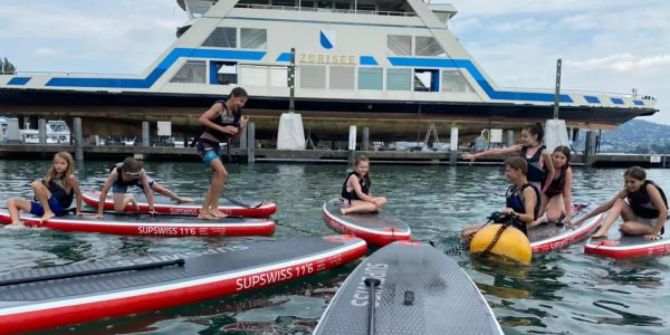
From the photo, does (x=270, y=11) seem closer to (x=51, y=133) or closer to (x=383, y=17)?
(x=383, y=17)

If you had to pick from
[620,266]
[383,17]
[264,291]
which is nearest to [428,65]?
[383,17]

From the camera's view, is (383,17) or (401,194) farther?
(383,17)

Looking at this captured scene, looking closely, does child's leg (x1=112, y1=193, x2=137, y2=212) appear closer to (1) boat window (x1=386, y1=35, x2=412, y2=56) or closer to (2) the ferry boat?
(2) the ferry boat

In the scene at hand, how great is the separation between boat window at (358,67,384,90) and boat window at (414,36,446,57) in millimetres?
2744

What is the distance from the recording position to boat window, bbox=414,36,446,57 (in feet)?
99.3

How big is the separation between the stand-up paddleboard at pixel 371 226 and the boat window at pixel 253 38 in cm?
2114

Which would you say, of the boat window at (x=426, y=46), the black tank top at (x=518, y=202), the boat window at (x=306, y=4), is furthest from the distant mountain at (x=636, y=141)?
the black tank top at (x=518, y=202)

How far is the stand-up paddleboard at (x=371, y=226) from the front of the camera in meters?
7.72

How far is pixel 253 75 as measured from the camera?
2878 centimetres

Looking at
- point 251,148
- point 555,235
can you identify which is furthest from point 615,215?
point 251,148

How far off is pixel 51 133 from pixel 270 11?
75.9 feet

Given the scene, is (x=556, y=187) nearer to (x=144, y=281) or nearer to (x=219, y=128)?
(x=219, y=128)

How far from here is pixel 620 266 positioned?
7059 mm

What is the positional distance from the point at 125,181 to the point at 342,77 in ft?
69.6
